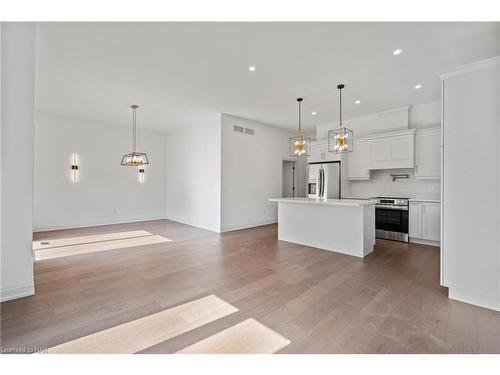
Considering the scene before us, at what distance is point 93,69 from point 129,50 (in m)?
1.01

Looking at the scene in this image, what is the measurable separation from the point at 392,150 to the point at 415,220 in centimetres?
163

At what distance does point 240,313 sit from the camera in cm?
230

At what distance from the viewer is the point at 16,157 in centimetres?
254

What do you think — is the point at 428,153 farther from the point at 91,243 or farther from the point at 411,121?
the point at 91,243

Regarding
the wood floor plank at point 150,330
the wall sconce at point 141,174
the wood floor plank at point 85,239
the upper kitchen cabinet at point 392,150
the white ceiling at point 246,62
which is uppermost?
the white ceiling at point 246,62

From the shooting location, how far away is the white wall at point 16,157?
2486mm

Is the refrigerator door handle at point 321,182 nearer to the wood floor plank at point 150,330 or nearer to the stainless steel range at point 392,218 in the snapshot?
the stainless steel range at point 392,218

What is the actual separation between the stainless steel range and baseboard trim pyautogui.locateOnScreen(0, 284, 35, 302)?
5.59 metres

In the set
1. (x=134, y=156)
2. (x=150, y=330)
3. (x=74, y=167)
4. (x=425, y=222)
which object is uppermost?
(x=134, y=156)

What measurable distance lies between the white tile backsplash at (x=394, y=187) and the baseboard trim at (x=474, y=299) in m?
3.20

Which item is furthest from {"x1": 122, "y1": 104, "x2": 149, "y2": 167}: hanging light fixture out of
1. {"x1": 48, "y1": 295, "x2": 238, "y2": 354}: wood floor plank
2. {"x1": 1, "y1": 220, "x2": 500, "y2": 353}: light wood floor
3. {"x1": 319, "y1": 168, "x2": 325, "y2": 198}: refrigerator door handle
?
{"x1": 319, "y1": 168, "x2": 325, "y2": 198}: refrigerator door handle

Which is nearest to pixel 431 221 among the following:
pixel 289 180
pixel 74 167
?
pixel 289 180

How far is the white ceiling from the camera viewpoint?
2.73 m

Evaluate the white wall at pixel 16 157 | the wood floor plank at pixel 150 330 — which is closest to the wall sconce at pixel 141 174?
the white wall at pixel 16 157
